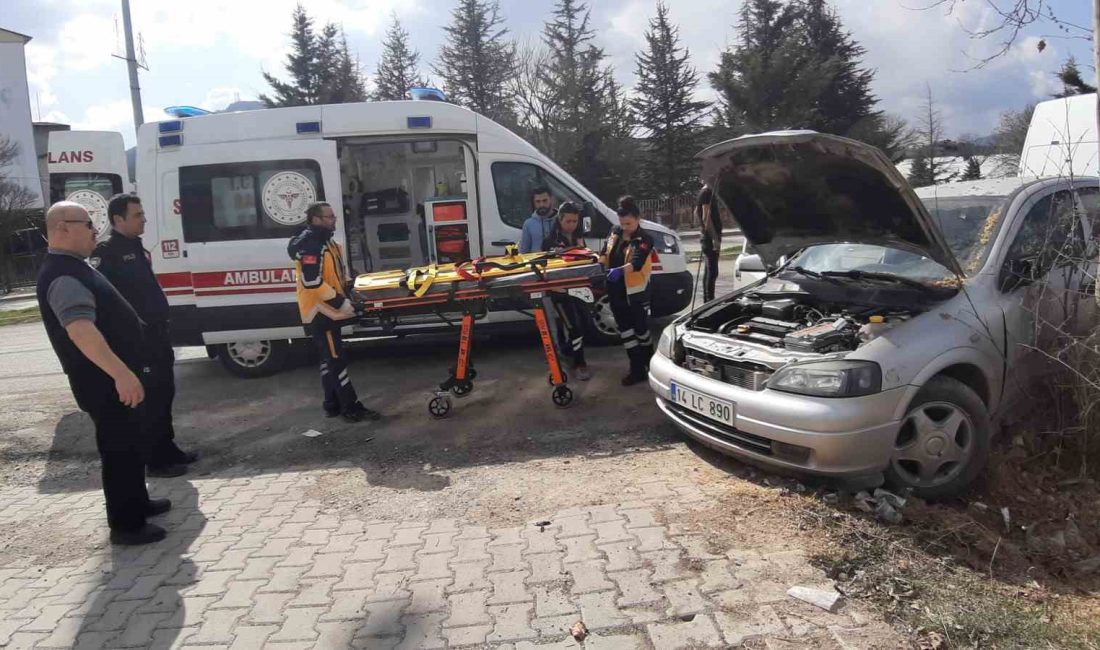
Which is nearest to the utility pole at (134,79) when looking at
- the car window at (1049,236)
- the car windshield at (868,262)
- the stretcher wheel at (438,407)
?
the stretcher wheel at (438,407)

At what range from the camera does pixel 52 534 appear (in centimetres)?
423

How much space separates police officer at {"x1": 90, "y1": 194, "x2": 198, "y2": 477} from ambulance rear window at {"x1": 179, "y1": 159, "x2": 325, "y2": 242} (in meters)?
2.11

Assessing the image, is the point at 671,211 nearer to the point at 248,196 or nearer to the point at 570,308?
the point at 570,308

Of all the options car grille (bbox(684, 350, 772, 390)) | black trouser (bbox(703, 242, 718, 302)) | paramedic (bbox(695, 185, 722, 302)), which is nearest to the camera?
car grille (bbox(684, 350, 772, 390))

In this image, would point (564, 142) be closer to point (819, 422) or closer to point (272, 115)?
point (272, 115)

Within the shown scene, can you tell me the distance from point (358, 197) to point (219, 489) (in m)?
4.84

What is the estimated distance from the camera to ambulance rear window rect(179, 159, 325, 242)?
23.7 feet

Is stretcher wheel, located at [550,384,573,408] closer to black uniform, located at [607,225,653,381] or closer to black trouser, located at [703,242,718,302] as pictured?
black uniform, located at [607,225,653,381]

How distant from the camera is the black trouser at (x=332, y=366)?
18.8 ft

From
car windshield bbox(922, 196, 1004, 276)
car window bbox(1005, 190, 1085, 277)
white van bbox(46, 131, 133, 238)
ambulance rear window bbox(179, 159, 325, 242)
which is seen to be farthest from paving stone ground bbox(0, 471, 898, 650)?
white van bbox(46, 131, 133, 238)

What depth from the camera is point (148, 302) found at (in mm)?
5152

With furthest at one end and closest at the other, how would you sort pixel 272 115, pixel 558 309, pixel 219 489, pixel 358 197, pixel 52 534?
pixel 358 197, pixel 272 115, pixel 558 309, pixel 219 489, pixel 52 534

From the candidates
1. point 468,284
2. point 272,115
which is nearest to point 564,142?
point 272,115

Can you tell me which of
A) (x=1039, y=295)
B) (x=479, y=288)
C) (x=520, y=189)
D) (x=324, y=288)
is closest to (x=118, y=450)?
(x=324, y=288)
